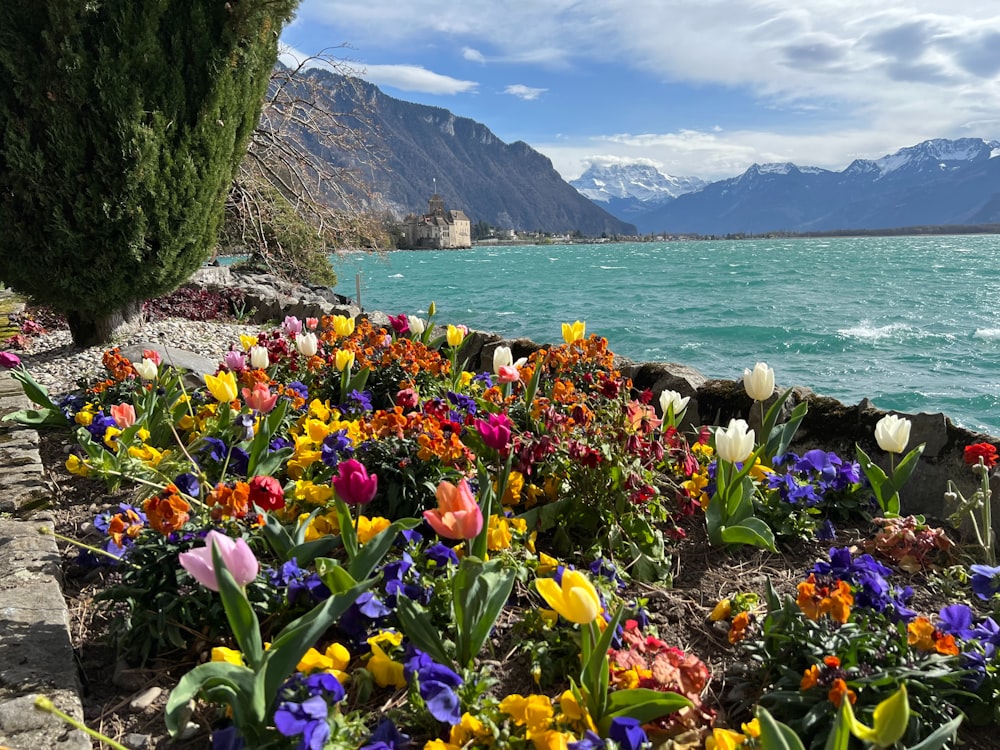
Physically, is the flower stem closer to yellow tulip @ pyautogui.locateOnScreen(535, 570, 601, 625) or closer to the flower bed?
the flower bed

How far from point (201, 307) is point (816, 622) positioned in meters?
9.80

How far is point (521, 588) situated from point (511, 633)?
0.15 m

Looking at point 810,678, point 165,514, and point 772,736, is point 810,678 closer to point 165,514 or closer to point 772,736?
point 772,736

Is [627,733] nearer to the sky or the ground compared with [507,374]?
nearer to the ground

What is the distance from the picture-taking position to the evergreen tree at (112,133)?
5.55m

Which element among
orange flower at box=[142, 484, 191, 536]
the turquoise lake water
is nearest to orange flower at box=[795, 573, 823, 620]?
orange flower at box=[142, 484, 191, 536]

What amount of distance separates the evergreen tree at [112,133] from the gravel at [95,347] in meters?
0.48

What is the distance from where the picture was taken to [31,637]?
2.04m

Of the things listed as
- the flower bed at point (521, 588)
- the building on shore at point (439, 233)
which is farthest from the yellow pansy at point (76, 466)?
the building on shore at point (439, 233)

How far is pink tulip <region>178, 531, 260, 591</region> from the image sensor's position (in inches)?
60.6

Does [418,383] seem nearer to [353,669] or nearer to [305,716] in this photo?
[353,669]

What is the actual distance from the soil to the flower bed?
23mm

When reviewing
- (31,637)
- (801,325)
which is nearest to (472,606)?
(31,637)

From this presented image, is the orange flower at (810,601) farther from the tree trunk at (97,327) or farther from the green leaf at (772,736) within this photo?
the tree trunk at (97,327)
